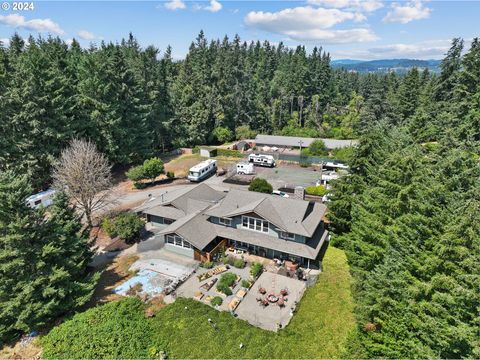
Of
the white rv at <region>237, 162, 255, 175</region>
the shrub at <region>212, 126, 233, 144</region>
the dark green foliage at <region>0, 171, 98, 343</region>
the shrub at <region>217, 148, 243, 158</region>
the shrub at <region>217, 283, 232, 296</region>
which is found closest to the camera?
the dark green foliage at <region>0, 171, 98, 343</region>

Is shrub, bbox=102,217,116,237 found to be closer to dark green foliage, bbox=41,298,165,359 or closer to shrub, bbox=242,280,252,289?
dark green foliage, bbox=41,298,165,359

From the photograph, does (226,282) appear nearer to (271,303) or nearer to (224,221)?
(271,303)

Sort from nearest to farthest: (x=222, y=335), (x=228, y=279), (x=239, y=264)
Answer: (x=222, y=335)
(x=228, y=279)
(x=239, y=264)

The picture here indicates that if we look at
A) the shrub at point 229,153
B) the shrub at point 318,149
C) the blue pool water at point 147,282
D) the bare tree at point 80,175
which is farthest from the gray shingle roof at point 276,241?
the shrub at point 318,149

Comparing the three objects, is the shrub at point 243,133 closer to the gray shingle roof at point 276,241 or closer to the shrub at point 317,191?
the shrub at point 317,191

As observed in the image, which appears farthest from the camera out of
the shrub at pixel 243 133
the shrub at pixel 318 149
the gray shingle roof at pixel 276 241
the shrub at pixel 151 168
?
the shrub at pixel 243 133

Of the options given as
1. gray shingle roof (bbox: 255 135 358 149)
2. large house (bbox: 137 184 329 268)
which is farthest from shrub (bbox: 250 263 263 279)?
gray shingle roof (bbox: 255 135 358 149)

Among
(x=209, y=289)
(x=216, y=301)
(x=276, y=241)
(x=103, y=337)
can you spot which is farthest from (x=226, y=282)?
(x=103, y=337)
